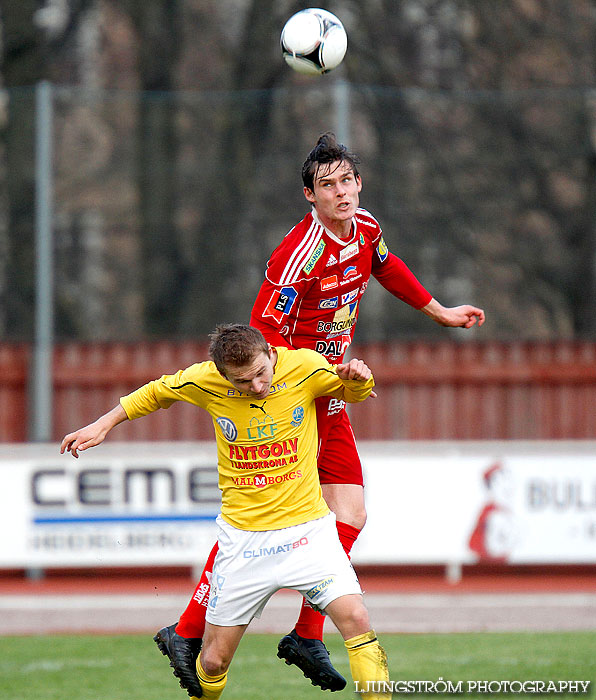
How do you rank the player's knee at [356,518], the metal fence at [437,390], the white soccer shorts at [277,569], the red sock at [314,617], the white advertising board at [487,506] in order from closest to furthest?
the white soccer shorts at [277,569]
the red sock at [314,617]
the player's knee at [356,518]
the white advertising board at [487,506]
the metal fence at [437,390]

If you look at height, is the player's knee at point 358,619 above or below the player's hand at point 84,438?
below

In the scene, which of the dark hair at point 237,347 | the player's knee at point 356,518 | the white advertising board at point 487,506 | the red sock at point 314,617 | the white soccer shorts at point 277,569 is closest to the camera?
the dark hair at point 237,347

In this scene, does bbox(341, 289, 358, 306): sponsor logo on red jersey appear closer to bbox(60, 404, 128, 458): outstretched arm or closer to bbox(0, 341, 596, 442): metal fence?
bbox(60, 404, 128, 458): outstretched arm

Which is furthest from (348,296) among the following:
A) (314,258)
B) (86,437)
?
(86,437)

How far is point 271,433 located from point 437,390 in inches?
304

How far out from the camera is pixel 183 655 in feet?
18.7

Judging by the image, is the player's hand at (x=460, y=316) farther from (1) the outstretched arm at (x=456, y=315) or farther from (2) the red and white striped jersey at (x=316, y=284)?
(2) the red and white striped jersey at (x=316, y=284)

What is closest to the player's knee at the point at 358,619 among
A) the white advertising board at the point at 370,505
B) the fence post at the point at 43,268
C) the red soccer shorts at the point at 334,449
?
the red soccer shorts at the point at 334,449

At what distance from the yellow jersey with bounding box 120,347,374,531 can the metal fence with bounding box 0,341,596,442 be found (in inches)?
292

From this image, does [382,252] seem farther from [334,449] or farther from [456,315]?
[334,449]

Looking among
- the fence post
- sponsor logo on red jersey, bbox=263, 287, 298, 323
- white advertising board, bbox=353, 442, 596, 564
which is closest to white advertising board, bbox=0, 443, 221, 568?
the fence post

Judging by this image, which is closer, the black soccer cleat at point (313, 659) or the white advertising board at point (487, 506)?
the black soccer cleat at point (313, 659)

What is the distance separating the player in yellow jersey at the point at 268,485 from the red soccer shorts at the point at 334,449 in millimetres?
451

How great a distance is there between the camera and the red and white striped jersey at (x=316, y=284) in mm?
5566
